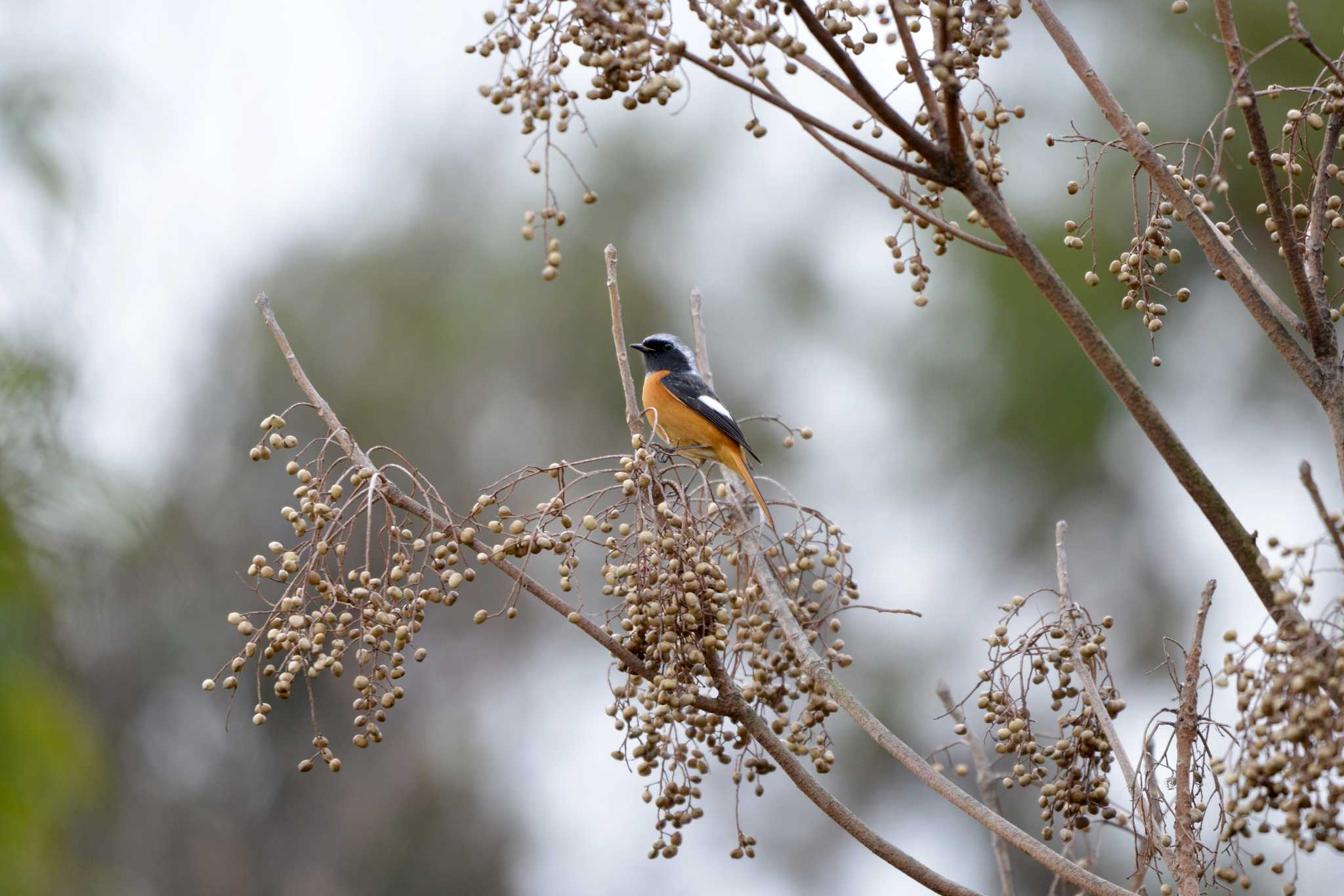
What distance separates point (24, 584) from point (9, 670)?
0.54 feet

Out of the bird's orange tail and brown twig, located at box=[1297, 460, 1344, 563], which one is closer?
brown twig, located at box=[1297, 460, 1344, 563]

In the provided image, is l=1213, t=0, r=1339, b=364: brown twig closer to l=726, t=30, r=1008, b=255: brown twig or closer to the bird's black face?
l=726, t=30, r=1008, b=255: brown twig

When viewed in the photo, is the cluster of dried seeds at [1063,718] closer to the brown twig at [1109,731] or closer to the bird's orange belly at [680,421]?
the brown twig at [1109,731]

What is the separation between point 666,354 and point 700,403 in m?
0.78

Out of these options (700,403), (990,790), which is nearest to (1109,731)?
(990,790)

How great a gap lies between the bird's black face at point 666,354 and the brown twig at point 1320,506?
14.3 ft

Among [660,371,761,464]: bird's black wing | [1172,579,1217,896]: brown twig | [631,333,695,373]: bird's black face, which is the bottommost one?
[1172,579,1217,896]: brown twig

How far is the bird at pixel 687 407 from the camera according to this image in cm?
478

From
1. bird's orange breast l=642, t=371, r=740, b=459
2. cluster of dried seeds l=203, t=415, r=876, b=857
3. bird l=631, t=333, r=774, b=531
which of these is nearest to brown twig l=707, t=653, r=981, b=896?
cluster of dried seeds l=203, t=415, r=876, b=857

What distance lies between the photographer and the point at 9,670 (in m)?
2.41

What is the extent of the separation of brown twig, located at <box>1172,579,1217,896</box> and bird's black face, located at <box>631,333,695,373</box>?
153 inches

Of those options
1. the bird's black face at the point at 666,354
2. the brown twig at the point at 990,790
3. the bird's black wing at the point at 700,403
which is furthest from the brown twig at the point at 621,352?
the bird's black face at the point at 666,354

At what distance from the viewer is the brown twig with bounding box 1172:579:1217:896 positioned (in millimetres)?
1895

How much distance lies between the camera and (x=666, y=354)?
5.84 m
